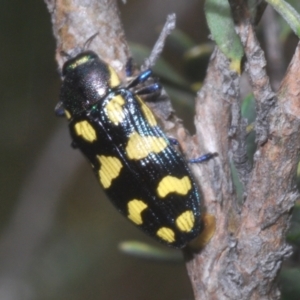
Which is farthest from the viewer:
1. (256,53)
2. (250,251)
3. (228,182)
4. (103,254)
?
(103,254)

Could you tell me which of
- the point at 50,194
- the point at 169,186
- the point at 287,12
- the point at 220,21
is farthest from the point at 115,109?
the point at 50,194

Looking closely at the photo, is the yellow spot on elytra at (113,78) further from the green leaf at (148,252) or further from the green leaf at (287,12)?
the green leaf at (287,12)

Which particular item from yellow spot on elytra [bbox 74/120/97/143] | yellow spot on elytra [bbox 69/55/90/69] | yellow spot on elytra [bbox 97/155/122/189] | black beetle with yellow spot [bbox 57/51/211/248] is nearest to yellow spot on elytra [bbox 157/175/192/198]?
black beetle with yellow spot [bbox 57/51/211/248]

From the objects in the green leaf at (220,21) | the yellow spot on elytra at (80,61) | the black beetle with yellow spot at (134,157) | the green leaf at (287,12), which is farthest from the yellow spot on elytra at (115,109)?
the green leaf at (287,12)

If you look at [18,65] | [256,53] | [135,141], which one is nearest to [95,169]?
[135,141]

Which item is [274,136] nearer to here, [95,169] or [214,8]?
[214,8]

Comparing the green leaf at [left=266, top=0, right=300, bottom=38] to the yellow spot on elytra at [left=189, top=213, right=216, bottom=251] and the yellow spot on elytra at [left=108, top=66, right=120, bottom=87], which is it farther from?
the yellow spot on elytra at [left=108, top=66, right=120, bottom=87]
